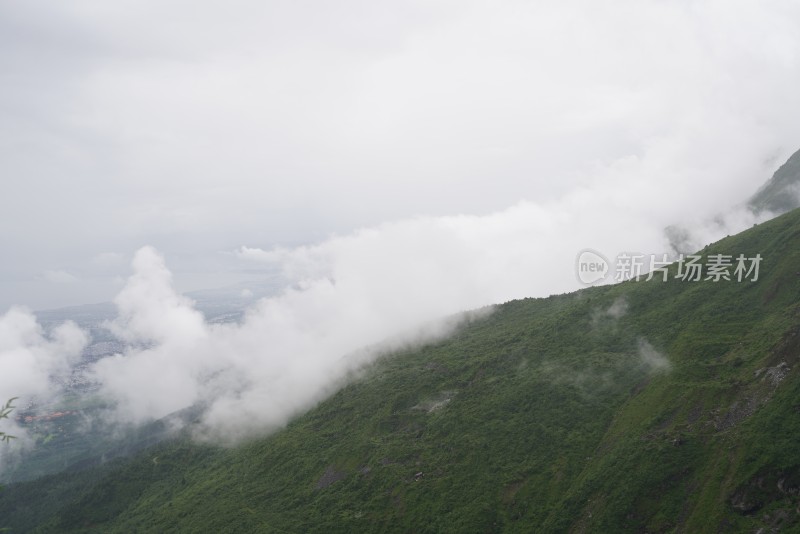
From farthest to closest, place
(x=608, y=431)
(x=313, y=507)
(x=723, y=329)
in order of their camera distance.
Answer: (x=313, y=507) → (x=723, y=329) → (x=608, y=431)

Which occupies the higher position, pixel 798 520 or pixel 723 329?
pixel 723 329

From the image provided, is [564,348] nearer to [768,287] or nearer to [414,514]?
[768,287]

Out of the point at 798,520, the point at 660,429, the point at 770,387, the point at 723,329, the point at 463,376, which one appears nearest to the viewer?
the point at 798,520

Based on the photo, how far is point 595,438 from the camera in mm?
126062

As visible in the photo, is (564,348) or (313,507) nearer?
(313,507)

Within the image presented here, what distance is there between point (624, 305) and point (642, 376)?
171 ft

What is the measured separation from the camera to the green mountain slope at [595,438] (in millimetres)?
92862

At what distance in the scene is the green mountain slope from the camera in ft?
305

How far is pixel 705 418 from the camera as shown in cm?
10594

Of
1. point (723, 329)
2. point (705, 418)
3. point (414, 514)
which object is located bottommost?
point (414, 514)

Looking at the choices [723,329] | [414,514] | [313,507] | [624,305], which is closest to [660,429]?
[723,329]

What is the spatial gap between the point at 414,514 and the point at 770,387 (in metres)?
86.8

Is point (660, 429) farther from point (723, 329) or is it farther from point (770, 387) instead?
point (723, 329)

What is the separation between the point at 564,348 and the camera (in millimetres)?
178250
